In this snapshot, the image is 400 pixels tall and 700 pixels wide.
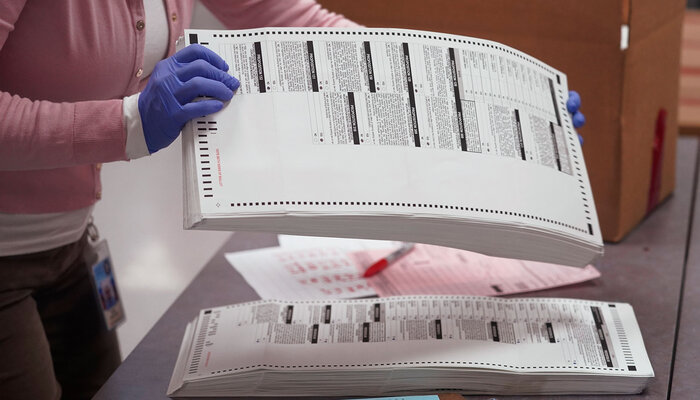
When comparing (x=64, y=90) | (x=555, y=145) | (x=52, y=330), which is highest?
(x=64, y=90)

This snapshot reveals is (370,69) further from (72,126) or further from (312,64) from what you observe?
(72,126)

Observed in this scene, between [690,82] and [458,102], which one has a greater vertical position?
[458,102]

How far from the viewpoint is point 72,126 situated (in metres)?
0.88

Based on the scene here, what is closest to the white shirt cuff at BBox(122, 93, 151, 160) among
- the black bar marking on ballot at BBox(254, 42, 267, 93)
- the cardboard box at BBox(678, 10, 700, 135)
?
the black bar marking on ballot at BBox(254, 42, 267, 93)

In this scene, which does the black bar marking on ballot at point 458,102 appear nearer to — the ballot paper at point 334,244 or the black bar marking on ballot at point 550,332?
the black bar marking on ballot at point 550,332

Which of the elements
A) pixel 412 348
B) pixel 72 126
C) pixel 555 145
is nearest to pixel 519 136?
pixel 555 145

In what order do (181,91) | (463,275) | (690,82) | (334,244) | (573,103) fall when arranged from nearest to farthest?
(181,91) < (573,103) < (463,275) < (334,244) < (690,82)

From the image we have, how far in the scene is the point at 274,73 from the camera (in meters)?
0.92

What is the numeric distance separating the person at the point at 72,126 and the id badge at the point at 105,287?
1cm

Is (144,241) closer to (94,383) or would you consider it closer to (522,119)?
(94,383)

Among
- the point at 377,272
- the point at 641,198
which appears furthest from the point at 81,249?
the point at 641,198

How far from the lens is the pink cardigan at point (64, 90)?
88 centimetres

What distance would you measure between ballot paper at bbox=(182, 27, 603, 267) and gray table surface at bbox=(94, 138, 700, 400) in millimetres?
147

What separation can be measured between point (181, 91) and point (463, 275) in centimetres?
53
